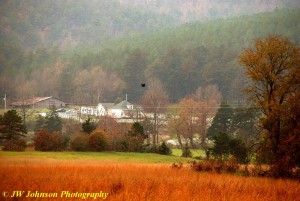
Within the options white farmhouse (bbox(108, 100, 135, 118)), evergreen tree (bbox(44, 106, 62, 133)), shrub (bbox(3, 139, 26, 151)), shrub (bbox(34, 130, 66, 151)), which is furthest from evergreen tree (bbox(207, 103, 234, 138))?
shrub (bbox(3, 139, 26, 151))

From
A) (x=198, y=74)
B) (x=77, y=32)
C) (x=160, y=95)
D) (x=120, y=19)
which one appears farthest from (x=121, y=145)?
(x=120, y=19)

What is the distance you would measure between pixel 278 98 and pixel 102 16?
123573 millimetres

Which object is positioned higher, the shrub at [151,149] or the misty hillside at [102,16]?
the misty hillside at [102,16]

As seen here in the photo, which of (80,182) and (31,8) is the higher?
(31,8)

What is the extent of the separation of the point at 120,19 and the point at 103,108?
76782 mm

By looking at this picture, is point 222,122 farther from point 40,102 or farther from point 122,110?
point 40,102

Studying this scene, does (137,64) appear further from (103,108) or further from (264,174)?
(264,174)

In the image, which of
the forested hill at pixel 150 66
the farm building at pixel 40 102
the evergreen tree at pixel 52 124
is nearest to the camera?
the evergreen tree at pixel 52 124

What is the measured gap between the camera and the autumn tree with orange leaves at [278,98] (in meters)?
18.0

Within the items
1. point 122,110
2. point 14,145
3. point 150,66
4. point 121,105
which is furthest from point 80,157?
point 150,66

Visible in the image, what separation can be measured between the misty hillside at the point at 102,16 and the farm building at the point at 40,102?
679 inches

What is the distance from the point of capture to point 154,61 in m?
85.0

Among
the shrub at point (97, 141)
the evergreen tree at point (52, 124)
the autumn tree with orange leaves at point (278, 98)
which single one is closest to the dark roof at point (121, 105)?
the evergreen tree at point (52, 124)

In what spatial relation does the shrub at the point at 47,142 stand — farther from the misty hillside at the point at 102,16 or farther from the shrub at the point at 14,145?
the misty hillside at the point at 102,16
